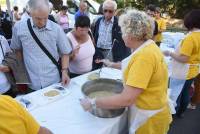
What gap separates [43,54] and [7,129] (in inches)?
Result: 48.8

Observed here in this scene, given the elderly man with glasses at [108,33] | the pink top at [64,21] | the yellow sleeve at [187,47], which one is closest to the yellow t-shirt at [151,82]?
the yellow sleeve at [187,47]

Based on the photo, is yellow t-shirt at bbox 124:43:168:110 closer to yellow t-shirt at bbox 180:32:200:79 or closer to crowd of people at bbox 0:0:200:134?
crowd of people at bbox 0:0:200:134

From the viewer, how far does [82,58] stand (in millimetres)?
2461

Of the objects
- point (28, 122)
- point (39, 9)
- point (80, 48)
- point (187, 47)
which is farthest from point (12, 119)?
point (187, 47)

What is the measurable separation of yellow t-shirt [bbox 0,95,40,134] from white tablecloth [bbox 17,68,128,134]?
60 cm

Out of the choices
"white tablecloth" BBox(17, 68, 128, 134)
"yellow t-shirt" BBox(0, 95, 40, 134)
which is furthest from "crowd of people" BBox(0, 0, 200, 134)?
"white tablecloth" BBox(17, 68, 128, 134)

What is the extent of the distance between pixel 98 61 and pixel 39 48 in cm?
70

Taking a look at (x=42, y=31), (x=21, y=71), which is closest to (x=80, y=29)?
(x=42, y=31)

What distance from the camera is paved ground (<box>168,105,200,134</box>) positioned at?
122 inches

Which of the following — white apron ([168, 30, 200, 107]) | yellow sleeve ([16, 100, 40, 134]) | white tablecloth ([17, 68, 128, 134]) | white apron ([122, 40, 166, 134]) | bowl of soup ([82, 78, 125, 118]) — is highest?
yellow sleeve ([16, 100, 40, 134])

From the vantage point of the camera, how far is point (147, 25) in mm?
1453

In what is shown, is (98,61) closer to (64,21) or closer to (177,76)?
(177,76)

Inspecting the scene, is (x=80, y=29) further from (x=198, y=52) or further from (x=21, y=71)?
(x=198, y=52)

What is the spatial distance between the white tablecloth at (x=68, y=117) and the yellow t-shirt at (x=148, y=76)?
24cm
